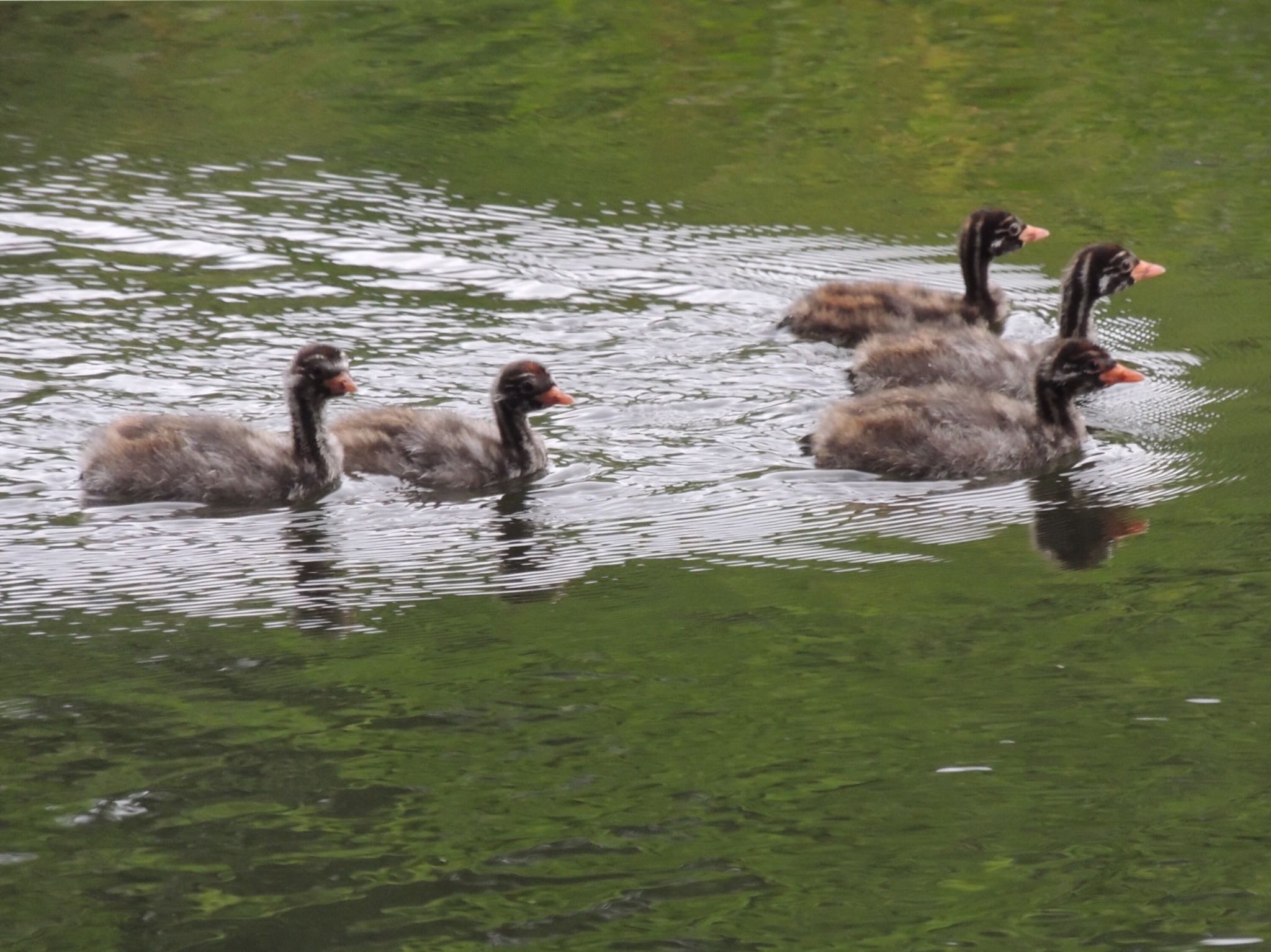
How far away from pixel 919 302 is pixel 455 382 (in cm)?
244

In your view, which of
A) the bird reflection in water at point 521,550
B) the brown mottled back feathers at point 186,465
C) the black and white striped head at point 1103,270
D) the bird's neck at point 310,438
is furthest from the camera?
the black and white striped head at point 1103,270

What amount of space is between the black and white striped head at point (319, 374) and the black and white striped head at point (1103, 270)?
11.7ft

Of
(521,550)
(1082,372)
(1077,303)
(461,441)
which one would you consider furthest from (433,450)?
(1077,303)

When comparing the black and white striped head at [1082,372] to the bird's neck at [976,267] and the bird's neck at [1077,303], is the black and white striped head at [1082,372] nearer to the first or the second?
→ the bird's neck at [1077,303]

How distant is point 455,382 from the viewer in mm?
9055

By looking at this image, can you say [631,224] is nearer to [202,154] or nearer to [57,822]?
[202,154]

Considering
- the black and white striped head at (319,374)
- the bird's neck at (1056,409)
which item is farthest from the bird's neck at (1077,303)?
the black and white striped head at (319,374)

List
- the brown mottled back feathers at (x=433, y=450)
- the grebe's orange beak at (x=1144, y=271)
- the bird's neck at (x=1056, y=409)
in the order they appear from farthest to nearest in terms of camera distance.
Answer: the grebe's orange beak at (x=1144, y=271) → the bird's neck at (x=1056, y=409) → the brown mottled back feathers at (x=433, y=450)

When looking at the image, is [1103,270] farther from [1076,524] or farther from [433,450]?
[433,450]

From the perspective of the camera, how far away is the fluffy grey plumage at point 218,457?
24.4 feet

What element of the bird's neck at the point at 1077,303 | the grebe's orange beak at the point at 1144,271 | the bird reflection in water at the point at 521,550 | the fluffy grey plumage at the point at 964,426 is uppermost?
the grebe's orange beak at the point at 1144,271

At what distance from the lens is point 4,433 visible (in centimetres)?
814

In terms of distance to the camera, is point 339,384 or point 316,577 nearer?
point 316,577

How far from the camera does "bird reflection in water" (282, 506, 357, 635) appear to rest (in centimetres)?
600
